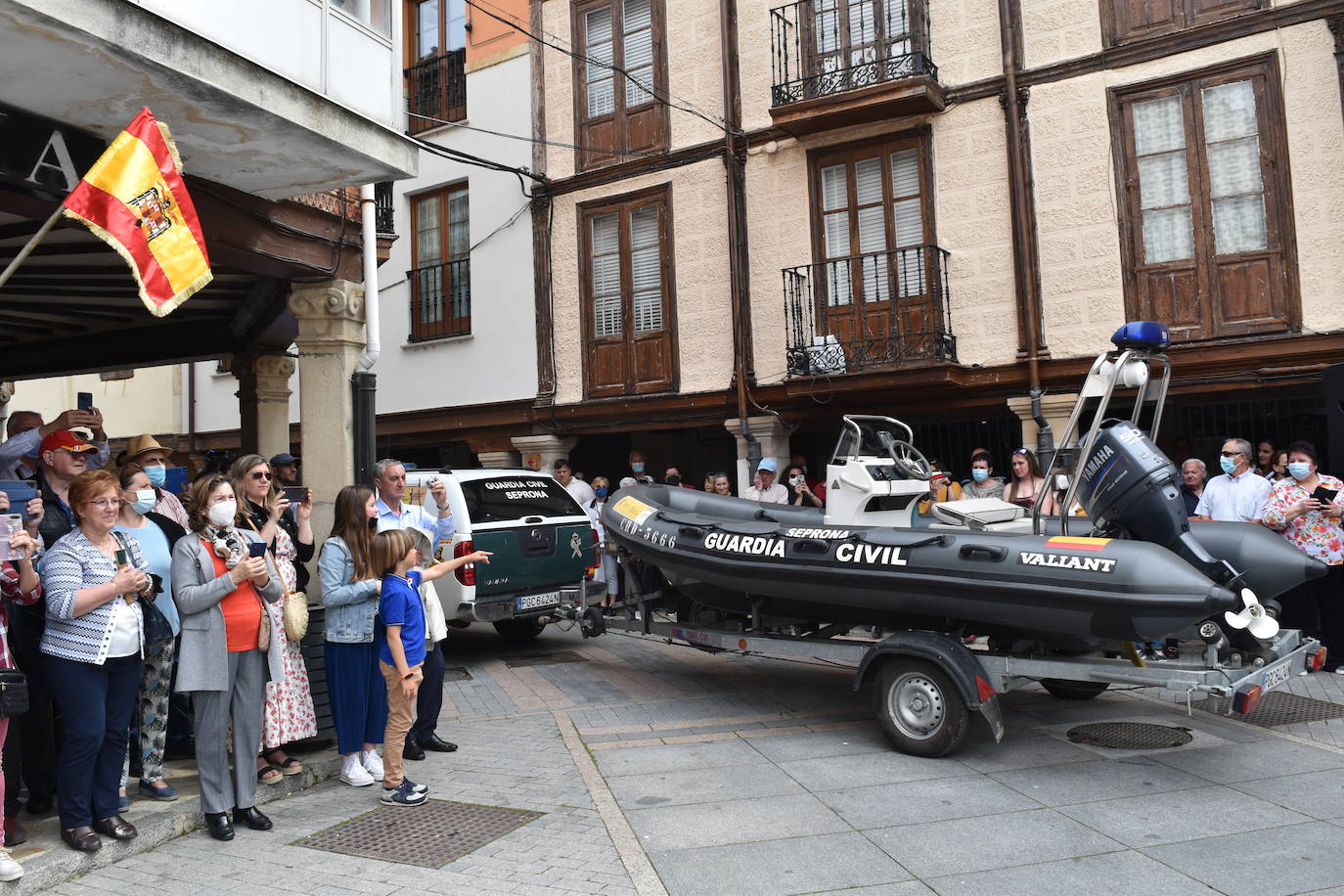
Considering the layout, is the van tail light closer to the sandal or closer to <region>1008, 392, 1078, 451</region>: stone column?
the sandal

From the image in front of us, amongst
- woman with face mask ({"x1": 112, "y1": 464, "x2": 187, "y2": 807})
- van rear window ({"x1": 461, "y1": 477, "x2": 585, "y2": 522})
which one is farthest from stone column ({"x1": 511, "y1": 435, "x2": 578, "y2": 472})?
woman with face mask ({"x1": 112, "y1": 464, "x2": 187, "y2": 807})

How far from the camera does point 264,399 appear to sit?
11.8 m

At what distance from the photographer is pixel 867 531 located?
6688 millimetres

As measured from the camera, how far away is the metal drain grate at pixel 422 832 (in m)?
4.67

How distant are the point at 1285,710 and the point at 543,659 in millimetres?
5991

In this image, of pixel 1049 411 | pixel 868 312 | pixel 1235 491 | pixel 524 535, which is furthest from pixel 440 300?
pixel 1235 491

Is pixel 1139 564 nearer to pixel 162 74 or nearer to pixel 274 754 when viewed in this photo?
pixel 274 754

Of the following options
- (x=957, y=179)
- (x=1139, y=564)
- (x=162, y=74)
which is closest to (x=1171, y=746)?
(x=1139, y=564)

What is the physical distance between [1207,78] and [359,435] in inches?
383

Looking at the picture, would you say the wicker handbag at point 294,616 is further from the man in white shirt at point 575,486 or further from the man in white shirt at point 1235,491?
the man in white shirt at point 575,486

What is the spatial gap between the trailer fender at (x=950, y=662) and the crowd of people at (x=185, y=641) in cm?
254

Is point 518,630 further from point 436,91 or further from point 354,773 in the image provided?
point 436,91

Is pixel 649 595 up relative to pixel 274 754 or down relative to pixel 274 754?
up

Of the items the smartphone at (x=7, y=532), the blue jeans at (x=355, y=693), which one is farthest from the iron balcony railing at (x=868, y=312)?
the smartphone at (x=7, y=532)
